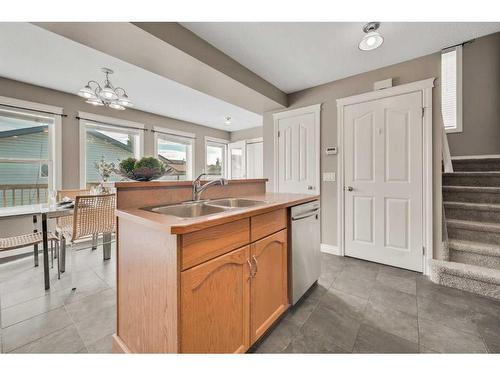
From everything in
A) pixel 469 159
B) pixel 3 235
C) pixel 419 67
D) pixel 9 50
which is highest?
pixel 9 50

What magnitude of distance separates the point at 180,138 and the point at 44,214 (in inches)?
128

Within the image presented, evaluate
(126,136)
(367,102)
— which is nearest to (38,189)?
(126,136)

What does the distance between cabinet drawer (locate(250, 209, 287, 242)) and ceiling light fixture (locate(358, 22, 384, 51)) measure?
1.68 metres

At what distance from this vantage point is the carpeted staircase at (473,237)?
6.25ft

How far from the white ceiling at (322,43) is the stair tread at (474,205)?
1627 mm

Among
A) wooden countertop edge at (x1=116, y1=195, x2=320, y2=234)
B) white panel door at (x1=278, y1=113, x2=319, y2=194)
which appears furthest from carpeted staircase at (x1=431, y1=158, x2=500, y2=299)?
wooden countertop edge at (x1=116, y1=195, x2=320, y2=234)

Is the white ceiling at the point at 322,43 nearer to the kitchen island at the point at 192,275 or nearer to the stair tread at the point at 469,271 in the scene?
the kitchen island at the point at 192,275

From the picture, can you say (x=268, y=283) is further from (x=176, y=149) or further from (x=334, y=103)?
(x=176, y=149)

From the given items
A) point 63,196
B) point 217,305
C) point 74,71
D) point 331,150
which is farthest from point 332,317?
point 74,71
